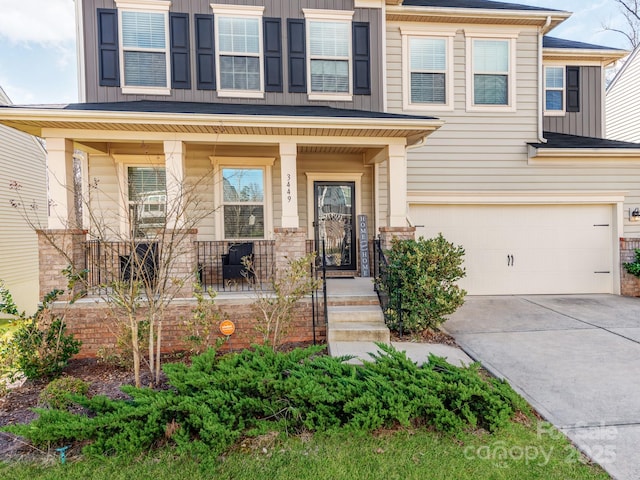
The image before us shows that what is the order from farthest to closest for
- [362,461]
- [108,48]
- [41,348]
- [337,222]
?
[337,222]
[108,48]
[41,348]
[362,461]

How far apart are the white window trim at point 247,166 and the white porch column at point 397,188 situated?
8.66ft

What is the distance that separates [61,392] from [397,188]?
543 cm

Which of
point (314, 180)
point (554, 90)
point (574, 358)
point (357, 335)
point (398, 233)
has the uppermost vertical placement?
point (554, 90)

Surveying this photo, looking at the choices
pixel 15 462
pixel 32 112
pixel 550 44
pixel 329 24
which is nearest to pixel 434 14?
pixel 329 24

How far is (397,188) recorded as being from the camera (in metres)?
6.50

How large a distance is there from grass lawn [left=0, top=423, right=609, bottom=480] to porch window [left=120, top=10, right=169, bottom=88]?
21.5ft

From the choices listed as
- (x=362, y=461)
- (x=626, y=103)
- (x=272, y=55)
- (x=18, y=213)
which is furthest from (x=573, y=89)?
(x=18, y=213)

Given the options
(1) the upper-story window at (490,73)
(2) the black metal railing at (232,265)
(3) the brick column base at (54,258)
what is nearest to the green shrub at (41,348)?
(3) the brick column base at (54,258)

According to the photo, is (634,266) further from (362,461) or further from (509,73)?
(362,461)

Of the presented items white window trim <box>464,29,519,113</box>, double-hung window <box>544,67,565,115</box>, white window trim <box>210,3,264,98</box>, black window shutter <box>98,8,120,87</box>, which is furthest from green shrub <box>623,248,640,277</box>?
black window shutter <box>98,8,120,87</box>

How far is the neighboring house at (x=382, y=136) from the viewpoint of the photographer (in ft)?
23.1

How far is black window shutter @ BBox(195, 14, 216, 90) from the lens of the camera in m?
7.24

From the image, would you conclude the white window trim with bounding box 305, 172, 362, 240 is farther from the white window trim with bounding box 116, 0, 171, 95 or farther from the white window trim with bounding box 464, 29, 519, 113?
the white window trim with bounding box 116, 0, 171, 95

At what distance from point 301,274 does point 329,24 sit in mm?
5448
